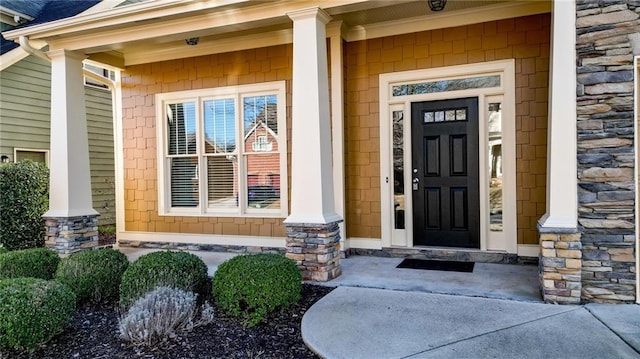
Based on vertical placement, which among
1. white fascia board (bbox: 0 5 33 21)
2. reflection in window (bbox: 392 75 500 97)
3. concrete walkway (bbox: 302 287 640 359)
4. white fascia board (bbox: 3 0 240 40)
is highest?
white fascia board (bbox: 0 5 33 21)

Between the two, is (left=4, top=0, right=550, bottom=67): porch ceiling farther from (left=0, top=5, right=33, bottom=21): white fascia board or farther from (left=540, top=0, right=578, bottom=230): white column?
(left=0, top=5, right=33, bottom=21): white fascia board

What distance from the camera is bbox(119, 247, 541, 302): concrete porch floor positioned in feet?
12.1

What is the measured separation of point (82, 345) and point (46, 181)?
15.8 feet

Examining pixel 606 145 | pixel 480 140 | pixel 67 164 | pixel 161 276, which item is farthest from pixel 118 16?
pixel 606 145

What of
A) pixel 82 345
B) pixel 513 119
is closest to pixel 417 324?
pixel 82 345

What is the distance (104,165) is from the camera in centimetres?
898

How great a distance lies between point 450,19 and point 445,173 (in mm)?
1872

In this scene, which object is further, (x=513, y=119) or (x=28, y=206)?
(x=28, y=206)

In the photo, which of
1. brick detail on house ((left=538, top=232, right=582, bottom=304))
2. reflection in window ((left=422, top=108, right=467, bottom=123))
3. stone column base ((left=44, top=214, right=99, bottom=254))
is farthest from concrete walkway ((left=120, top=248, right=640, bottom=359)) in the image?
stone column base ((left=44, top=214, right=99, bottom=254))

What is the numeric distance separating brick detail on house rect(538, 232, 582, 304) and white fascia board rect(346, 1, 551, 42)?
9.07 feet

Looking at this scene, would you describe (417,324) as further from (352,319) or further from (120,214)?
(120,214)

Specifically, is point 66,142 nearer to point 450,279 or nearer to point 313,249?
point 313,249

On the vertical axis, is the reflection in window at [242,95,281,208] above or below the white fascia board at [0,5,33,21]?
below

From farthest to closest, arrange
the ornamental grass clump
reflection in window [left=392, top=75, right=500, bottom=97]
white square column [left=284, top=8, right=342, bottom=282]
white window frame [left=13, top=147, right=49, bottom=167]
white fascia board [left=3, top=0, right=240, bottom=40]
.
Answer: white window frame [left=13, top=147, right=49, bottom=167], reflection in window [left=392, top=75, right=500, bottom=97], white fascia board [left=3, top=0, right=240, bottom=40], white square column [left=284, top=8, right=342, bottom=282], the ornamental grass clump
